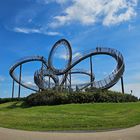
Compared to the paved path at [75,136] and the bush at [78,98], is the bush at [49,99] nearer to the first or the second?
the bush at [78,98]

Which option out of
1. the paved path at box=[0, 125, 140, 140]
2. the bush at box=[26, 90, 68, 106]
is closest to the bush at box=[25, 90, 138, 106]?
the bush at box=[26, 90, 68, 106]

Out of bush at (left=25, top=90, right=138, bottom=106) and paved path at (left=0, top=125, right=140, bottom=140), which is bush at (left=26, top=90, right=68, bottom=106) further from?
paved path at (left=0, top=125, right=140, bottom=140)

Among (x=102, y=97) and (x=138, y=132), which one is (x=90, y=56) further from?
(x=138, y=132)

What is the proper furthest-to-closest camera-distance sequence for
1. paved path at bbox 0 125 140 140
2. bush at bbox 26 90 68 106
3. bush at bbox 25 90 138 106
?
bush at bbox 26 90 68 106 < bush at bbox 25 90 138 106 < paved path at bbox 0 125 140 140

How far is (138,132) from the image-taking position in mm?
16453

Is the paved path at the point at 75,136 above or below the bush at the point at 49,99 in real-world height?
below

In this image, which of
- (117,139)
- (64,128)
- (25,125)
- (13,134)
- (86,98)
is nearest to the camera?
(117,139)

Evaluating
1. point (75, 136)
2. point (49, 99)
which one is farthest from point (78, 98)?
point (75, 136)

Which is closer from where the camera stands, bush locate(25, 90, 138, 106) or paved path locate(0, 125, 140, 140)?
paved path locate(0, 125, 140, 140)

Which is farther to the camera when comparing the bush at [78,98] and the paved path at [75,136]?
the bush at [78,98]

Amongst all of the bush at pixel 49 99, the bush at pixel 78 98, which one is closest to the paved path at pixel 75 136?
the bush at pixel 78 98

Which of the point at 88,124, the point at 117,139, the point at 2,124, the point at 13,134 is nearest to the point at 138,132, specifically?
the point at 117,139

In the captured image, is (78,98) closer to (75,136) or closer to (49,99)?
(49,99)

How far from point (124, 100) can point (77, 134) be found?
2446 centimetres
